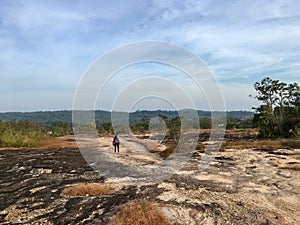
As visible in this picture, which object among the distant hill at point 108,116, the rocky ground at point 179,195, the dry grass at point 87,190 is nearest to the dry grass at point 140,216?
the rocky ground at point 179,195

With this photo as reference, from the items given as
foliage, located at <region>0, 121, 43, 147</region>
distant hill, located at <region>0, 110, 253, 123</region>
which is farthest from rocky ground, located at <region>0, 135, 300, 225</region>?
foliage, located at <region>0, 121, 43, 147</region>

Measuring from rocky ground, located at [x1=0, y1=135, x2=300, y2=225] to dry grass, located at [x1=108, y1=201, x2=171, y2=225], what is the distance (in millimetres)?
300

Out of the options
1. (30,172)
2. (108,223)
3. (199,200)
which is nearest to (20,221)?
(108,223)

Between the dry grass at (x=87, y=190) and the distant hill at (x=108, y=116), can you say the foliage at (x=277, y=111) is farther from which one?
the dry grass at (x=87, y=190)

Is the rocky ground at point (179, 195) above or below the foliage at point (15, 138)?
below

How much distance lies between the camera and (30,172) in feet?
57.3

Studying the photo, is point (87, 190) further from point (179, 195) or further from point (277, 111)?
point (277, 111)

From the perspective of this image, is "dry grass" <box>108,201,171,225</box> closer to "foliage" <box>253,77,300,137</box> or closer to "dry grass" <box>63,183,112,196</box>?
"dry grass" <box>63,183,112,196</box>

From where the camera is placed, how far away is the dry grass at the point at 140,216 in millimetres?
8625

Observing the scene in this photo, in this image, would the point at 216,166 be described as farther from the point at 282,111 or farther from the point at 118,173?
the point at 282,111

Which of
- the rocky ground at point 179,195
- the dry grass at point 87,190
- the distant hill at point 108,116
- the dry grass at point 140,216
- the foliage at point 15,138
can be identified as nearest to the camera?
the dry grass at point 140,216

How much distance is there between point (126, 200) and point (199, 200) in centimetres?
245

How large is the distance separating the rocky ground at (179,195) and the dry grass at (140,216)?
300mm

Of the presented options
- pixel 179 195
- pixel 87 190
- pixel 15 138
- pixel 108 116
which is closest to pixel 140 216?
pixel 179 195
